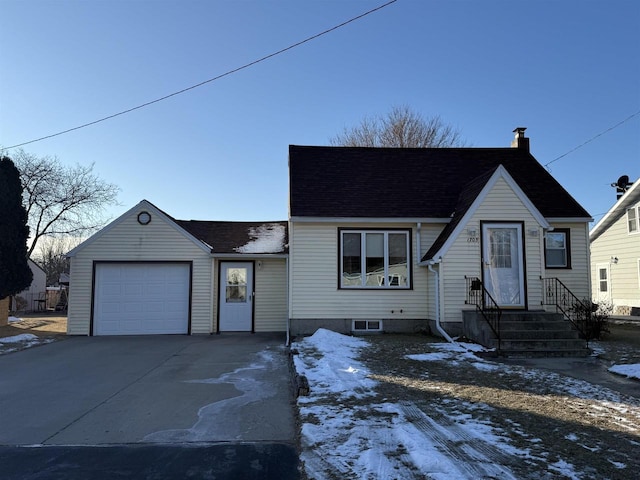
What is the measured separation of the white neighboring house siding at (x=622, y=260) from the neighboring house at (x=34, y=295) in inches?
1388

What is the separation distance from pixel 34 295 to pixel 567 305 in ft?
122

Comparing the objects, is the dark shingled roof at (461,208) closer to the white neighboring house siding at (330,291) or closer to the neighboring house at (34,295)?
the white neighboring house siding at (330,291)

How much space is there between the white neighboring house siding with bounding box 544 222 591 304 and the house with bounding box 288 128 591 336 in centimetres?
3

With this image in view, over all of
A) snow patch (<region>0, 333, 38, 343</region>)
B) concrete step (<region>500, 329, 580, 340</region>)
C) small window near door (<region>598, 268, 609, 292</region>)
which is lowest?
snow patch (<region>0, 333, 38, 343</region>)

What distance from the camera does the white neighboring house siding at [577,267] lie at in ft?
43.3

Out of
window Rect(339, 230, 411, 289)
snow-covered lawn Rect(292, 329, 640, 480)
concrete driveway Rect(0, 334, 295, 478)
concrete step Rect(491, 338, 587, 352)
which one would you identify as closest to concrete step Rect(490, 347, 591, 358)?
concrete step Rect(491, 338, 587, 352)

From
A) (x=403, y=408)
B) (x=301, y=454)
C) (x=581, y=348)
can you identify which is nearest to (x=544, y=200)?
(x=581, y=348)

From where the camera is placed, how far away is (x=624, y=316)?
1959cm

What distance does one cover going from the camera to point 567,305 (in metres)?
→ 12.7

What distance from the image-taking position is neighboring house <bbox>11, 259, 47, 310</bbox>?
30.6 m

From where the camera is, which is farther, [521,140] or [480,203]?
[521,140]

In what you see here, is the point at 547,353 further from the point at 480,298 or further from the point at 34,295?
the point at 34,295

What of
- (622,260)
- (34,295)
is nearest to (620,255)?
(622,260)

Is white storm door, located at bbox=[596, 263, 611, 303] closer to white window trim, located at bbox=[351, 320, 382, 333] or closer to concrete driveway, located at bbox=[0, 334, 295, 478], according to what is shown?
white window trim, located at bbox=[351, 320, 382, 333]
